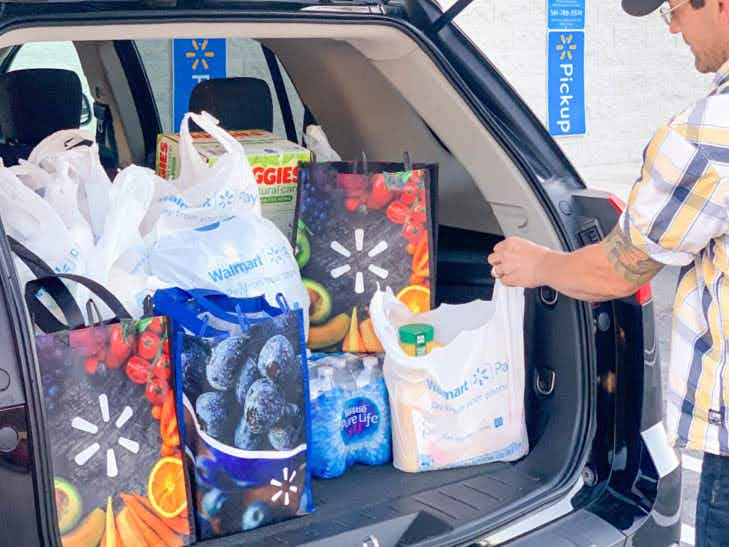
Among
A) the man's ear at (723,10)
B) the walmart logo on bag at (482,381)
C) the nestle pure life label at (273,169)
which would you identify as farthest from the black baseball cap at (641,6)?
the nestle pure life label at (273,169)

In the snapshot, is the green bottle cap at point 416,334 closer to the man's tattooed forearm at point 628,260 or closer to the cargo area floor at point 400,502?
the cargo area floor at point 400,502

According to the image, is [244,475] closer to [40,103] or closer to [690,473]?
[40,103]

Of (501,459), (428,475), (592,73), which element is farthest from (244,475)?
(592,73)

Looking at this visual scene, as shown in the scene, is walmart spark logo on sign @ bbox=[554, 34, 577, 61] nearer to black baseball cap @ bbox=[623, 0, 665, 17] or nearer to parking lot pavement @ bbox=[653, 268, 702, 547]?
parking lot pavement @ bbox=[653, 268, 702, 547]

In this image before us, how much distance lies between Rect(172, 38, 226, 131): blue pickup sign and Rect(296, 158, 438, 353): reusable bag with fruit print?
1172 millimetres

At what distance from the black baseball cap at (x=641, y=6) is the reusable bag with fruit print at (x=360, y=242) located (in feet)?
2.64

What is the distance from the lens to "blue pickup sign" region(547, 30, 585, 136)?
8805mm

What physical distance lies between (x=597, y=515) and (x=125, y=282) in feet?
3.39

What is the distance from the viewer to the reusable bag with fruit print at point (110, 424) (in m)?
1.82

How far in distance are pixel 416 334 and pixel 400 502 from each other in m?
0.36

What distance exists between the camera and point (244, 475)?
6.72ft

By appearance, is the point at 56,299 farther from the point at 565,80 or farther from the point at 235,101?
the point at 565,80

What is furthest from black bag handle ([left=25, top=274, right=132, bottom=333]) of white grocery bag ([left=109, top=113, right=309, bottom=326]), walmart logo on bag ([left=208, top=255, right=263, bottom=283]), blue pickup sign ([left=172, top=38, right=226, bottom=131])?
blue pickup sign ([left=172, top=38, right=226, bottom=131])

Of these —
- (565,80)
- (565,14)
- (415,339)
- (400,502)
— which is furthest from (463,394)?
(565,14)
